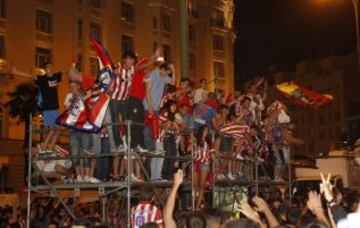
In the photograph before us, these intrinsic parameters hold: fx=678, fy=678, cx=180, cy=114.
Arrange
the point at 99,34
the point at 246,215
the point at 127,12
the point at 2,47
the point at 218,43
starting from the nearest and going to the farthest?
the point at 246,215
the point at 2,47
the point at 99,34
the point at 127,12
the point at 218,43

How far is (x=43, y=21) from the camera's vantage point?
44.6m

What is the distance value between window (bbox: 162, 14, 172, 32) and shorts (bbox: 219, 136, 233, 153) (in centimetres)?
4111

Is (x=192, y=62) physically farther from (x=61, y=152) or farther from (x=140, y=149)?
(x=140, y=149)

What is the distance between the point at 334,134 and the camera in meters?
96.8

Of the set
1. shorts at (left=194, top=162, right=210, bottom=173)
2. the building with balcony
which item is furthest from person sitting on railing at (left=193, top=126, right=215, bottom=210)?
the building with balcony

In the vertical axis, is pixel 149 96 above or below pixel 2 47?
below

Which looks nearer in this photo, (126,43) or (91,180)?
(91,180)

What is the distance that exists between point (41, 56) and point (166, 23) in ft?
44.7

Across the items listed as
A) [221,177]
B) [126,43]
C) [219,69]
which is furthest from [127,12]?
[221,177]

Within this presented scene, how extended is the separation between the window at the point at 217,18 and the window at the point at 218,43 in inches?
41.1

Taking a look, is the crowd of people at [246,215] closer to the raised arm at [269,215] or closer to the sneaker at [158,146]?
the raised arm at [269,215]

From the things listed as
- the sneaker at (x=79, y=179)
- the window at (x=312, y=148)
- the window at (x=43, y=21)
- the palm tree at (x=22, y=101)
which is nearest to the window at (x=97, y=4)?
the window at (x=43, y=21)

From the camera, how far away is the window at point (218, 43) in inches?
2335

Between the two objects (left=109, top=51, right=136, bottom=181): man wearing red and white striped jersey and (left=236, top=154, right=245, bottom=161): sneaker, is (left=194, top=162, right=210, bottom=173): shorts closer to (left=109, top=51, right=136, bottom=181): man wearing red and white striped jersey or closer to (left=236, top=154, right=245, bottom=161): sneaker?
(left=236, top=154, right=245, bottom=161): sneaker
